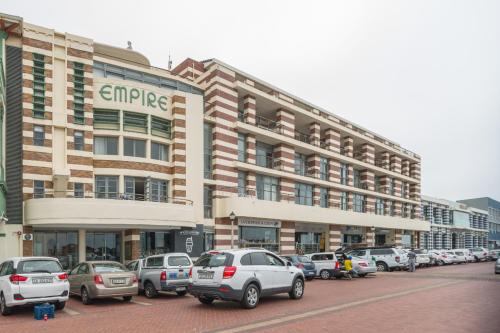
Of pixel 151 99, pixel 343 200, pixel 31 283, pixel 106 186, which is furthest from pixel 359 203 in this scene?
pixel 31 283

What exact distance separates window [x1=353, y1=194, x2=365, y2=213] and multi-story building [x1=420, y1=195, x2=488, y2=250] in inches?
709

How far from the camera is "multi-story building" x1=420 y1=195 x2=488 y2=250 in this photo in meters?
68.0

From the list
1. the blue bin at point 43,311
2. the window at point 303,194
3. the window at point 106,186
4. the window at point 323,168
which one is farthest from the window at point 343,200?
the blue bin at point 43,311

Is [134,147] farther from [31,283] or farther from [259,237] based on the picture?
[31,283]

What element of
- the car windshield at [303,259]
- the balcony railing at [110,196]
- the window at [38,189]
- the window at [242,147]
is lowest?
the car windshield at [303,259]

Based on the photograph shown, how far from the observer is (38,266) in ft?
45.3

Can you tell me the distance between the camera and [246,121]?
3459 centimetres

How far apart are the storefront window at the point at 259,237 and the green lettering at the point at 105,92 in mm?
13265

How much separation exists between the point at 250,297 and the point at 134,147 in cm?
1623

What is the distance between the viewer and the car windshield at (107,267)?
15818mm

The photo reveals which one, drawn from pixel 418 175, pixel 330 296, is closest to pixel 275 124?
pixel 330 296

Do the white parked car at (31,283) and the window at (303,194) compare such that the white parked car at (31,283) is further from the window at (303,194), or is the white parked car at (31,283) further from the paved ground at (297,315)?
the window at (303,194)

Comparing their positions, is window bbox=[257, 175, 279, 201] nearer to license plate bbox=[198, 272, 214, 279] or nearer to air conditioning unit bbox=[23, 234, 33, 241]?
air conditioning unit bbox=[23, 234, 33, 241]

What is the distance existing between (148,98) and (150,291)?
13981 mm
